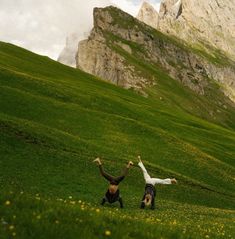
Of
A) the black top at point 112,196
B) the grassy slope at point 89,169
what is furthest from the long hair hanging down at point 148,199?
the black top at point 112,196

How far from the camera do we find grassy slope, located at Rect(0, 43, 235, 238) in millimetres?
13805

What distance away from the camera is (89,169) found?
4462 centimetres

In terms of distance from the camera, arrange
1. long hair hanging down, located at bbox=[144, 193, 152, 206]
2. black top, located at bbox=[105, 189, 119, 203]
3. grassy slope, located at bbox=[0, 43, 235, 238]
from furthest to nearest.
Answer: long hair hanging down, located at bbox=[144, 193, 152, 206], black top, located at bbox=[105, 189, 119, 203], grassy slope, located at bbox=[0, 43, 235, 238]

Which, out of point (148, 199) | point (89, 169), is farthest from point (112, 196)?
point (89, 169)

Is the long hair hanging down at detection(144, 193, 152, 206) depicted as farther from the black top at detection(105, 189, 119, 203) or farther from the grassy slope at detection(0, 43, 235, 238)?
the black top at detection(105, 189, 119, 203)

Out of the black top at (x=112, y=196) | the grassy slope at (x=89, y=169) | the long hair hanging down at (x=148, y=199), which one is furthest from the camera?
the long hair hanging down at (x=148, y=199)

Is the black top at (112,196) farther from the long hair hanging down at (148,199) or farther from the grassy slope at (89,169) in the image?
the long hair hanging down at (148,199)

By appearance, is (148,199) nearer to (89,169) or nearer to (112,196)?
(112,196)

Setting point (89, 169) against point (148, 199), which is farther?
point (89, 169)

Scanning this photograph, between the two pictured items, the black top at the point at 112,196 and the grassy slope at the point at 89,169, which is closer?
the grassy slope at the point at 89,169

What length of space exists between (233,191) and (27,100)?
30481mm

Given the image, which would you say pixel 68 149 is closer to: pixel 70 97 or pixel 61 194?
pixel 61 194

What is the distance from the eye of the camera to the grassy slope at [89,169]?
13.8 meters

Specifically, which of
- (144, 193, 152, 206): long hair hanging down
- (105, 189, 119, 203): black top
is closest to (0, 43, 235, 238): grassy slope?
(144, 193, 152, 206): long hair hanging down
